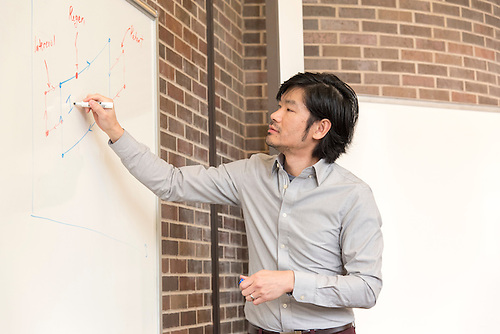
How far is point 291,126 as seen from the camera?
226 centimetres

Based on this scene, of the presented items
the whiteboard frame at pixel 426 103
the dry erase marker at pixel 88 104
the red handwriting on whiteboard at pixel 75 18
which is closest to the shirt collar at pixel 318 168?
the dry erase marker at pixel 88 104

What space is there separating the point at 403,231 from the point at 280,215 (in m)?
1.30

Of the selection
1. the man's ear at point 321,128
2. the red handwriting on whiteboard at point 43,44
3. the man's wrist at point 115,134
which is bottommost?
the man's wrist at point 115,134

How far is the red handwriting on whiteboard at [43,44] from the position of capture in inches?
62.8

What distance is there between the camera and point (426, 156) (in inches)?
134

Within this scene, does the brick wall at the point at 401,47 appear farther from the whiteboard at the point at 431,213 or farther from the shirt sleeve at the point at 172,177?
the shirt sleeve at the point at 172,177

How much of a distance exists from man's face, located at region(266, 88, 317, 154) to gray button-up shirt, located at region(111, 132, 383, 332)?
0.07 meters

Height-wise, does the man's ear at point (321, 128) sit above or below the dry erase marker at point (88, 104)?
above

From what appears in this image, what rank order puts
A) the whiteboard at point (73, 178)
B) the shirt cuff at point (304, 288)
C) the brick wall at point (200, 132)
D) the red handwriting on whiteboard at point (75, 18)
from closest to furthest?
the whiteboard at point (73, 178) < the red handwriting on whiteboard at point (75, 18) < the shirt cuff at point (304, 288) < the brick wall at point (200, 132)

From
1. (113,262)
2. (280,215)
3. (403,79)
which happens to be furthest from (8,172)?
(403,79)

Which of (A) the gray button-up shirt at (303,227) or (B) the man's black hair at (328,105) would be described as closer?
(A) the gray button-up shirt at (303,227)

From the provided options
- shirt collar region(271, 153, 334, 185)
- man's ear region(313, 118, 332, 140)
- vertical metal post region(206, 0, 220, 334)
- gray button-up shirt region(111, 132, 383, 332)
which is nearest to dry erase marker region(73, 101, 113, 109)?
gray button-up shirt region(111, 132, 383, 332)

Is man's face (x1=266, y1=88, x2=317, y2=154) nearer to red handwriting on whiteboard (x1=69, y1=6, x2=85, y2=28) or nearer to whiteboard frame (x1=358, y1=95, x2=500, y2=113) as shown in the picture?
red handwriting on whiteboard (x1=69, y1=6, x2=85, y2=28)

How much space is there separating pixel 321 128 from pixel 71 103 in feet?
3.05
